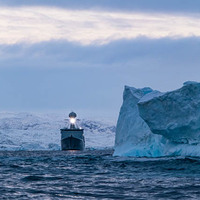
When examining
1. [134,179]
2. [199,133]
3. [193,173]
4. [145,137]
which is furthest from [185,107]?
[134,179]

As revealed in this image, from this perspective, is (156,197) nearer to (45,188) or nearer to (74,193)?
(74,193)

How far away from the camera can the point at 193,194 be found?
1752 centimetres


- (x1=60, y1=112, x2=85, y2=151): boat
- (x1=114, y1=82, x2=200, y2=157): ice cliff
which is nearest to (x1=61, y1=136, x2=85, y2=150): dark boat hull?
(x1=60, y1=112, x2=85, y2=151): boat

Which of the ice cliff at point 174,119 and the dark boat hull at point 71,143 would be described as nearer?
the ice cliff at point 174,119

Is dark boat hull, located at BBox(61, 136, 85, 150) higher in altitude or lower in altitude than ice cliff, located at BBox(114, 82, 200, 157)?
lower

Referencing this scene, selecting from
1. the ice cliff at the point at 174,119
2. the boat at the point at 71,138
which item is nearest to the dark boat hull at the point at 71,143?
the boat at the point at 71,138

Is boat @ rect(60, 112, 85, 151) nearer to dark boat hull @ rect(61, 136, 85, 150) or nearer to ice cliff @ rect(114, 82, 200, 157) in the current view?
dark boat hull @ rect(61, 136, 85, 150)

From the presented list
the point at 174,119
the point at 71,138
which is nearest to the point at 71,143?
the point at 71,138

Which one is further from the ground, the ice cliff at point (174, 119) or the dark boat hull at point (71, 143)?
the ice cliff at point (174, 119)

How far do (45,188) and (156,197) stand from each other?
476 centimetres

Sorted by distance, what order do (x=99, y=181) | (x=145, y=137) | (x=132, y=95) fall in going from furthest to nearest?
(x=132, y=95)
(x=145, y=137)
(x=99, y=181)

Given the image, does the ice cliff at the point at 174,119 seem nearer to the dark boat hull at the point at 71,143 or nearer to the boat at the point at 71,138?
the boat at the point at 71,138

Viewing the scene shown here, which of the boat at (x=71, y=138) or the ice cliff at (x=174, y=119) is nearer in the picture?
the ice cliff at (x=174, y=119)

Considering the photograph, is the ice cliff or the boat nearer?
the ice cliff
